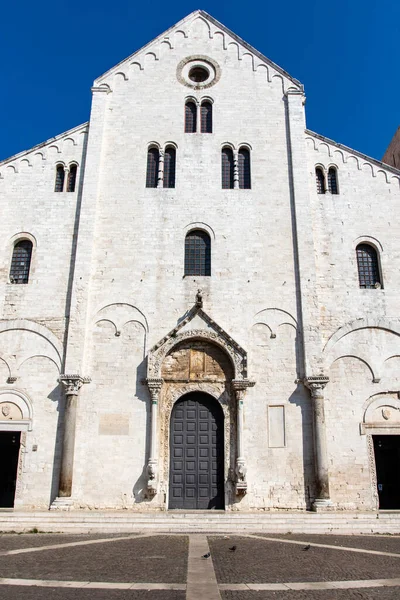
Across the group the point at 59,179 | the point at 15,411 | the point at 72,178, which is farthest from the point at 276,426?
the point at 59,179

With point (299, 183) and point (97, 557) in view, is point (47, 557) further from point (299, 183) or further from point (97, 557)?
point (299, 183)

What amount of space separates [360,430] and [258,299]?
5.70 meters

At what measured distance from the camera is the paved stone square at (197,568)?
6.98 m

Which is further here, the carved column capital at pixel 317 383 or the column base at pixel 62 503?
the carved column capital at pixel 317 383

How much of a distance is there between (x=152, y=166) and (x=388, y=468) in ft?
47.7

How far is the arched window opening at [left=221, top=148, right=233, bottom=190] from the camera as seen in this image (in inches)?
787

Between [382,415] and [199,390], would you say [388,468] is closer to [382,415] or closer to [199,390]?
[382,415]

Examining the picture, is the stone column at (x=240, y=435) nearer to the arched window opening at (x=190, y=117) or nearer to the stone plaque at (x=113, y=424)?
the stone plaque at (x=113, y=424)

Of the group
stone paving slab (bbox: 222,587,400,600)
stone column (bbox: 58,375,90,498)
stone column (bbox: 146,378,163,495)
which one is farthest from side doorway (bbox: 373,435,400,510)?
stone paving slab (bbox: 222,587,400,600)

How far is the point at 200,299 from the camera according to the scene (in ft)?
57.7

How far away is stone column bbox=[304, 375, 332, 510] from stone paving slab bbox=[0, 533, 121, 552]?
6521 mm

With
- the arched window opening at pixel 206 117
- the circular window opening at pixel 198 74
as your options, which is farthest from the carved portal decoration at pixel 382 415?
the circular window opening at pixel 198 74

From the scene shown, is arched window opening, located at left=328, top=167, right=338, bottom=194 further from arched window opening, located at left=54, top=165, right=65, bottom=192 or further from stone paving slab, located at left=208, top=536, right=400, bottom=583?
stone paving slab, located at left=208, top=536, right=400, bottom=583

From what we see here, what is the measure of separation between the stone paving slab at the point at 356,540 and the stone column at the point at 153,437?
4071 millimetres
